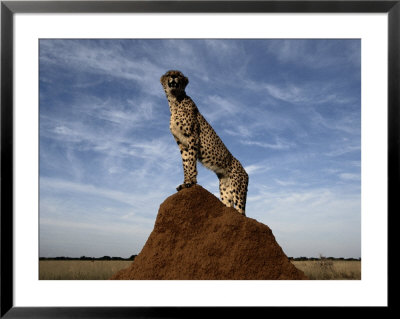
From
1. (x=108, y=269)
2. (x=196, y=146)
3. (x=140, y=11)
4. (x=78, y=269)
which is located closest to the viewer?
(x=140, y=11)

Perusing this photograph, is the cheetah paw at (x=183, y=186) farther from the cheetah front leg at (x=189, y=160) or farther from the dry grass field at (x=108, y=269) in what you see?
the dry grass field at (x=108, y=269)

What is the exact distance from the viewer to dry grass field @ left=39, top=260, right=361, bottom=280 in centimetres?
410

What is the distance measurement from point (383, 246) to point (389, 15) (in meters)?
2.32

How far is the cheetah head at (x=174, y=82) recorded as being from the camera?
491 centimetres

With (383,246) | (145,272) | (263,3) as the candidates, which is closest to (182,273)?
(145,272)

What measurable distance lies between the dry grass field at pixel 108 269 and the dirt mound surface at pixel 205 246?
0.55 feet

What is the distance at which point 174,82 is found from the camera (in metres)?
4.97

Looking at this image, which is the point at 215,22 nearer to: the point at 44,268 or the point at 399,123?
the point at 399,123

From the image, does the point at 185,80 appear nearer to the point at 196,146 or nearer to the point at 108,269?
the point at 196,146

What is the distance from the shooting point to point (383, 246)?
13.1 feet

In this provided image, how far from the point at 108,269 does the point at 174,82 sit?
7.84ft

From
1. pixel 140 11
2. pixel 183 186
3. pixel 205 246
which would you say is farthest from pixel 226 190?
pixel 140 11

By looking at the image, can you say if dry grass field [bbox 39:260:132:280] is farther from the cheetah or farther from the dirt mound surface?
the cheetah

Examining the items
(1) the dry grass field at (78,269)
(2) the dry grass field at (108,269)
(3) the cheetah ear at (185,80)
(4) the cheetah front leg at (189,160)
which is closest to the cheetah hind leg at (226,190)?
(4) the cheetah front leg at (189,160)
